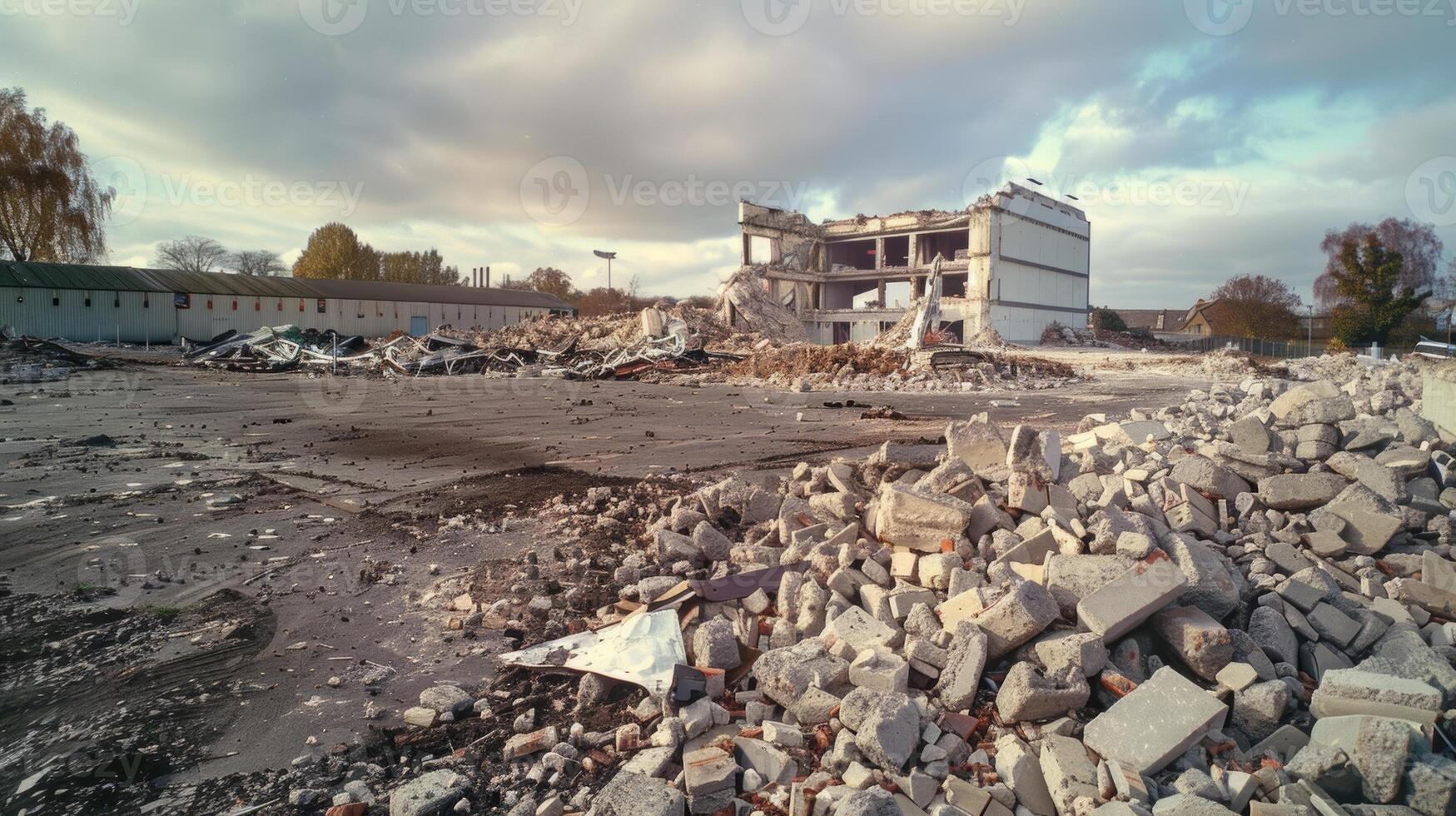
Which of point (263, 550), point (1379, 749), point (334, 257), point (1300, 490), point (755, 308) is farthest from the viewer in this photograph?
point (334, 257)

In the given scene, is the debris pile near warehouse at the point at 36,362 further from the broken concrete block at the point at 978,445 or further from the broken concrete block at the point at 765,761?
the broken concrete block at the point at 765,761

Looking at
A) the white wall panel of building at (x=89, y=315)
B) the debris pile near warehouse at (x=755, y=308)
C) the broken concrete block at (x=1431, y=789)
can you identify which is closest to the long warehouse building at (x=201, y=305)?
the white wall panel of building at (x=89, y=315)

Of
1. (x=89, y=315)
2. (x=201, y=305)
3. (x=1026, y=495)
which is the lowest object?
(x=1026, y=495)

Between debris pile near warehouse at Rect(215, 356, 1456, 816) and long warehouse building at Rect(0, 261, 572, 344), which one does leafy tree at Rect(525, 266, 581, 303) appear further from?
debris pile near warehouse at Rect(215, 356, 1456, 816)

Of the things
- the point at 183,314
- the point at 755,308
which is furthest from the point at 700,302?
the point at 183,314

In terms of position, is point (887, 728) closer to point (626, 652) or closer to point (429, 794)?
point (626, 652)

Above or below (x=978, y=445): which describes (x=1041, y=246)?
above

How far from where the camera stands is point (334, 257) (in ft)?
195

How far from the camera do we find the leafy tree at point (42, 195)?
39.4 meters

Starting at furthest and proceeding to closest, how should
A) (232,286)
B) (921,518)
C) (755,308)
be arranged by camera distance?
(232,286) < (755,308) < (921,518)

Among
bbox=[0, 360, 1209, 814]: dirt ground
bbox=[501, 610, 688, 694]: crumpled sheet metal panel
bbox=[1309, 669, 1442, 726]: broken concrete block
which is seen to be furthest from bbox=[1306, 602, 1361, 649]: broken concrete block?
bbox=[0, 360, 1209, 814]: dirt ground

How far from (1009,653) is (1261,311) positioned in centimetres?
5168

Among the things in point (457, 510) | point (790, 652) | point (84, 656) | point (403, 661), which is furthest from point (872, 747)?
point (457, 510)

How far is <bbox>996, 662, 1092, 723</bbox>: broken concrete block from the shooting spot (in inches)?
116
